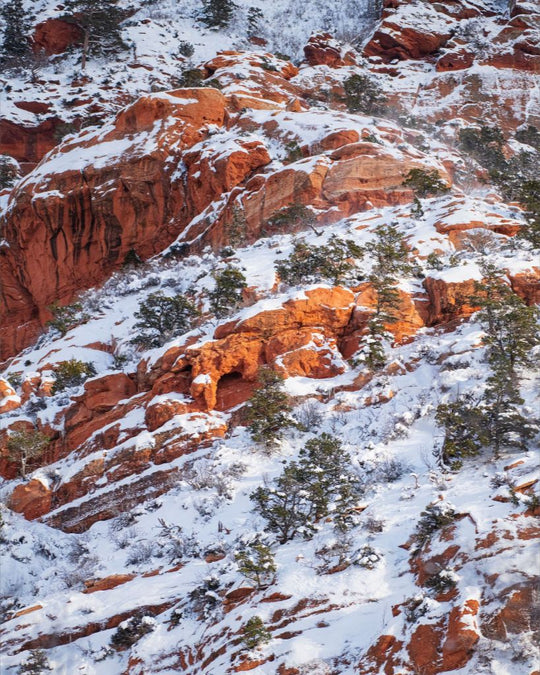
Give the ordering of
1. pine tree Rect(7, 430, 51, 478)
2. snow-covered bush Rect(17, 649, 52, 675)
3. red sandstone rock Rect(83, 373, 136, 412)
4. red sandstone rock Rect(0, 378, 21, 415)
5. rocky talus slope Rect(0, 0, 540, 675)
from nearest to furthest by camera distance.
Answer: rocky talus slope Rect(0, 0, 540, 675), snow-covered bush Rect(17, 649, 52, 675), pine tree Rect(7, 430, 51, 478), red sandstone rock Rect(83, 373, 136, 412), red sandstone rock Rect(0, 378, 21, 415)

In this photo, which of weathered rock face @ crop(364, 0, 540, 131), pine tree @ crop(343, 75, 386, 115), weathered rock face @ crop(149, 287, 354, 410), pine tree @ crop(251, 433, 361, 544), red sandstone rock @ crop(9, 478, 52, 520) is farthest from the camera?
weathered rock face @ crop(364, 0, 540, 131)

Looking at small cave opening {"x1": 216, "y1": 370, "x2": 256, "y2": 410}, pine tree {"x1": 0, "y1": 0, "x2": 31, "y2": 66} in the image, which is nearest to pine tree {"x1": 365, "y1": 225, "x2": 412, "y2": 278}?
small cave opening {"x1": 216, "y1": 370, "x2": 256, "y2": 410}

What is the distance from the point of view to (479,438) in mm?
11578

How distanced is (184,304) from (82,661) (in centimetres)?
1508

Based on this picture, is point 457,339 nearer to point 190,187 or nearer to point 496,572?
point 496,572

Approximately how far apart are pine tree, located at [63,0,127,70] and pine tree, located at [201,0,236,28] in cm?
1011

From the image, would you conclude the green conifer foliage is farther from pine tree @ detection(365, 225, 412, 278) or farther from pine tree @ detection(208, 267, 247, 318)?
pine tree @ detection(208, 267, 247, 318)

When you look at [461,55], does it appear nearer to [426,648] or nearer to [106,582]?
[106,582]

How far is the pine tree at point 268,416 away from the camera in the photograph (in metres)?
15.7

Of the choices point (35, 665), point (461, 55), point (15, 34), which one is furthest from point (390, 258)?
point (15, 34)

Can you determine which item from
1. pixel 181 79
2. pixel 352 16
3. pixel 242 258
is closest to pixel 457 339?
pixel 242 258

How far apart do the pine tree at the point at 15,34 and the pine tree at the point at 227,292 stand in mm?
50430

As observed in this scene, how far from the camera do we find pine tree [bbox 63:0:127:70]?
201ft

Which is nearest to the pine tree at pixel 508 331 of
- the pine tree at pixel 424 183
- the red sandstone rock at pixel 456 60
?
the pine tree at pixel 424 183
